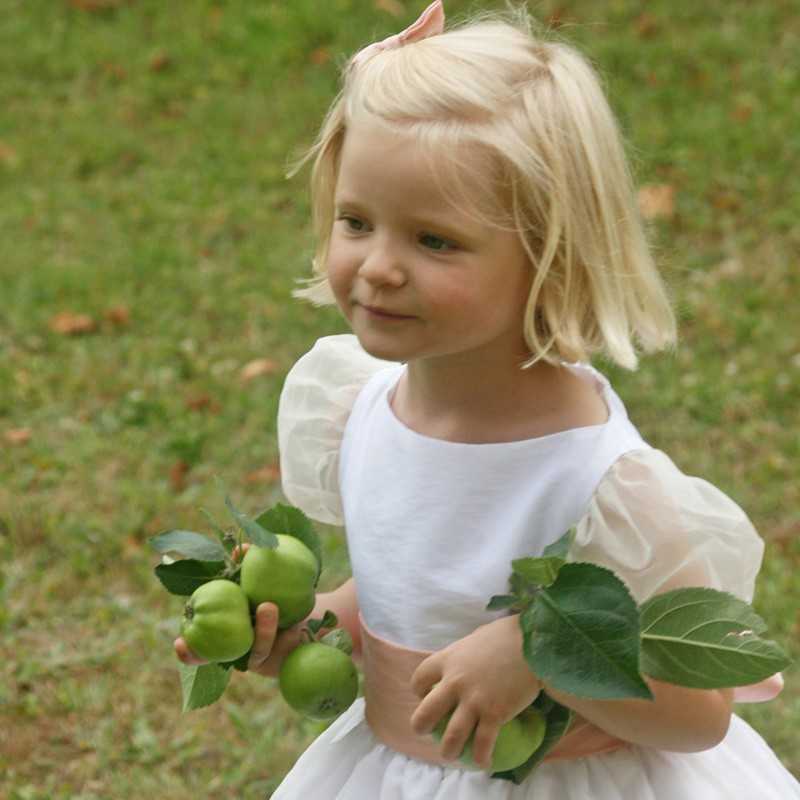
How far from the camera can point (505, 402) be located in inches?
75.1

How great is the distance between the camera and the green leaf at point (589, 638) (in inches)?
63.1

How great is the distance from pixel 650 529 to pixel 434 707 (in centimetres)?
34

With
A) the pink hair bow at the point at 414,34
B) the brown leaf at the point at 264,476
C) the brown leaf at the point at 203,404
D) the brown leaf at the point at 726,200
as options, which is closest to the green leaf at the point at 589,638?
the pink hair bow at the point at 414,34

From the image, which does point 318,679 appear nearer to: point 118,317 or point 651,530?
point 651,530

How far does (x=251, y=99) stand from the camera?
6266 millimetres

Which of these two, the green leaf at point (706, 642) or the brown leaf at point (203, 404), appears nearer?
the green leaf at point (706, 642)

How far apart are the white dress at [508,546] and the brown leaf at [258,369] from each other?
2278 millimetres

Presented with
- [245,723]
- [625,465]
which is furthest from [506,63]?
[245,723]

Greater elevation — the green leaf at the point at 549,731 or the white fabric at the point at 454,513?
the white fabric at the point at 454,513

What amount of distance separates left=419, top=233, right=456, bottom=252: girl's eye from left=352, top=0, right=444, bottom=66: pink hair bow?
31 centimetres

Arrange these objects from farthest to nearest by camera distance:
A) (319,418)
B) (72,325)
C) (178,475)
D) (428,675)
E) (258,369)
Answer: (72,325) → (258,369) → (178,475) → (319,418) → (428,675)

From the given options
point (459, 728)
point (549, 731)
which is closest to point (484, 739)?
point (459, 728)

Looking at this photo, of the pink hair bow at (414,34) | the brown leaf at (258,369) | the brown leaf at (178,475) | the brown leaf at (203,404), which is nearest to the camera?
the pink hair bow at (414,34)

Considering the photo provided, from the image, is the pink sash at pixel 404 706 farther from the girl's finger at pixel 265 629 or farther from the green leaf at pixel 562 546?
the green leaf at pixel 562 546
